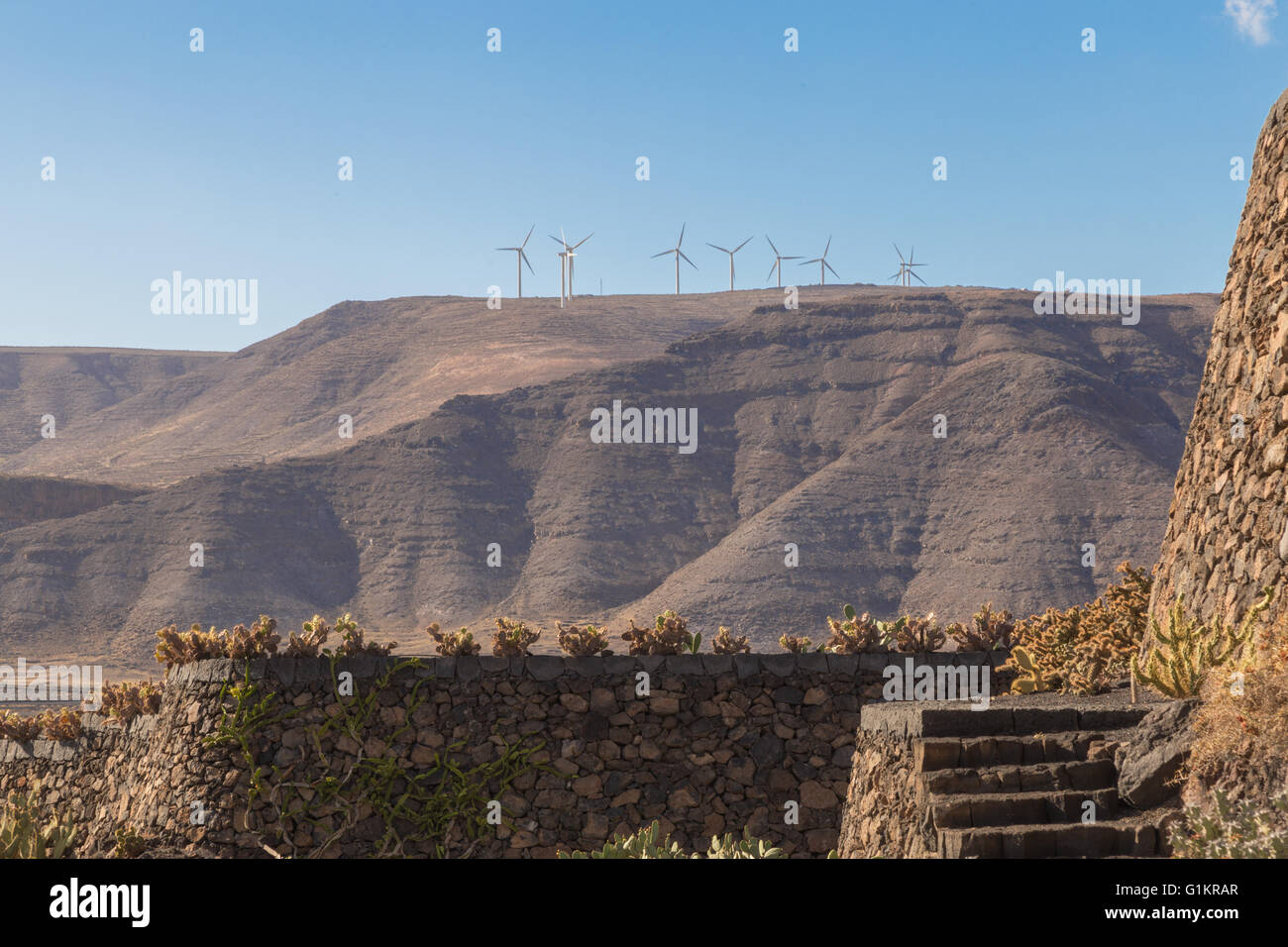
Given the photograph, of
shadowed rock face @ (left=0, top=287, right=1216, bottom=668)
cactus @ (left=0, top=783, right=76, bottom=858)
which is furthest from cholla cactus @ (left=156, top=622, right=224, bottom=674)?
shadowed rock face @ (left=0, top=287, right=1216, bottom=668)

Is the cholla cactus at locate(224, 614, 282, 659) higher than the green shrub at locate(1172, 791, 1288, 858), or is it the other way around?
the cholla cactus at locate(224, 614, 282, 659)

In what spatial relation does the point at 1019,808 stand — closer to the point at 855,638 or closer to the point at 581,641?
the point at 855,638

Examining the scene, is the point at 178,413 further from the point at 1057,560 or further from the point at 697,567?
the point at 1057,560

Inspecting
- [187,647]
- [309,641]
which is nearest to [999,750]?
[309,641]

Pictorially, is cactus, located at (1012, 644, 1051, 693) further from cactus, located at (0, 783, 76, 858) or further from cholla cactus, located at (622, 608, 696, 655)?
cactus, located at (0, 783, 76, 858)

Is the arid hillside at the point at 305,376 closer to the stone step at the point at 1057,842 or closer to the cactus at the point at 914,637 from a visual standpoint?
the cactus at the point at 914,637

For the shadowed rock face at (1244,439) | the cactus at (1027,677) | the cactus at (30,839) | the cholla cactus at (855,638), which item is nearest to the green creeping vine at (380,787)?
the cactus at (30,839)
